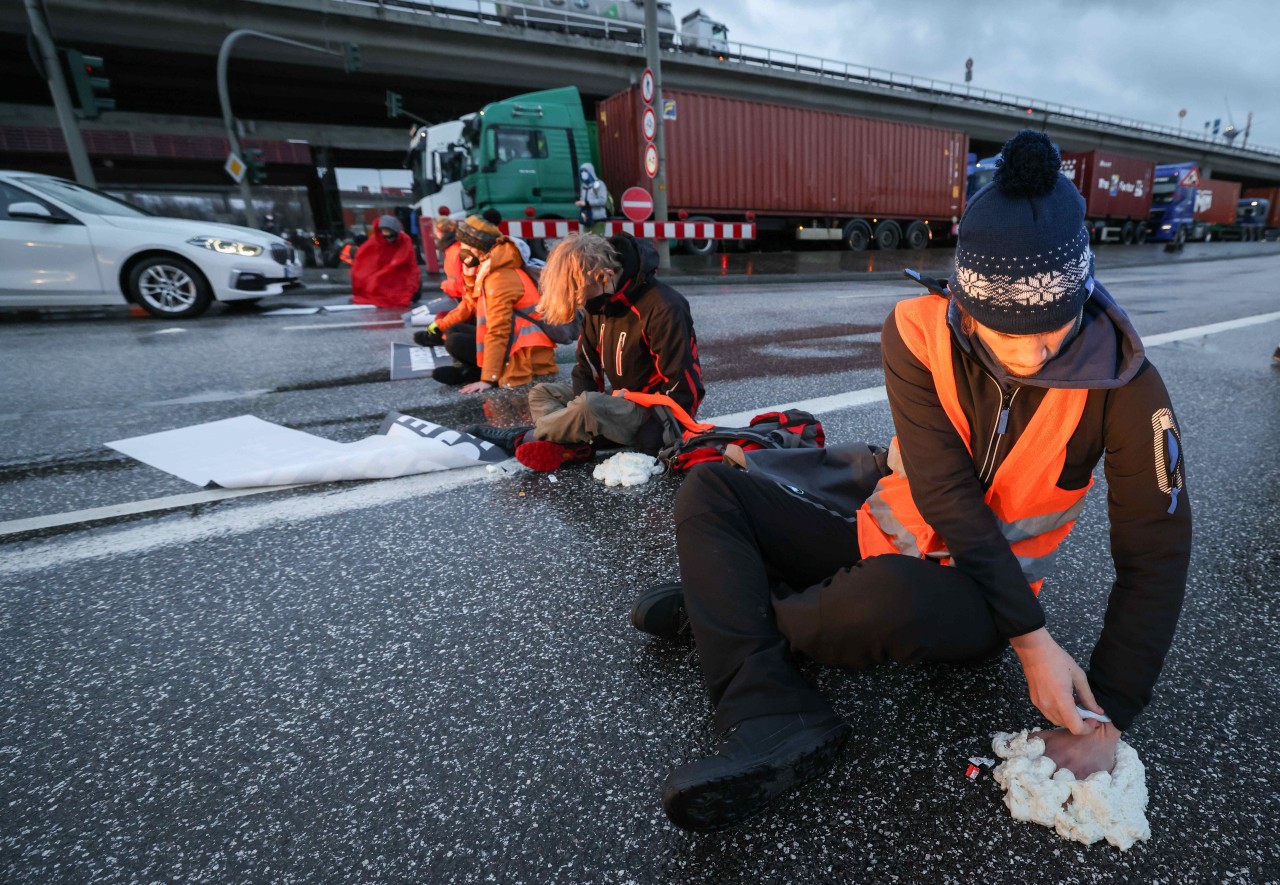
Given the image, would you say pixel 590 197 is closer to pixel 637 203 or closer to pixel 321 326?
pixel 637 203

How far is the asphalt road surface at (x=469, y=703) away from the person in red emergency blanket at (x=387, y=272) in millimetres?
6755

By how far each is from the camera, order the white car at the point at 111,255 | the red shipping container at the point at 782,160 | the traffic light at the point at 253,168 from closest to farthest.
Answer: the white car at the point at 111,255 → the traffic light at the point at 253,168 → the red shipping container at the point at 782,160

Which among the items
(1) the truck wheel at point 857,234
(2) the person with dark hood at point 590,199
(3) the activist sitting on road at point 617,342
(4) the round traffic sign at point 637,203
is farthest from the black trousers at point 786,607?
(1) the truck wheel at point 857,234

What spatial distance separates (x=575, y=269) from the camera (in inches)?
107

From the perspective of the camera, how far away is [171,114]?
89.6ft

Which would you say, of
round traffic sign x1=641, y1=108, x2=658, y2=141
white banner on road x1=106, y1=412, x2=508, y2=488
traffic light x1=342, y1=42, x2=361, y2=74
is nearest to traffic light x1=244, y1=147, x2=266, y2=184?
traffic light x1=342, y1=42, x2=361, y2=74

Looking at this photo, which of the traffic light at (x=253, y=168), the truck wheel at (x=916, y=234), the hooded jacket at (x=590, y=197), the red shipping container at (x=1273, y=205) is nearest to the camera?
the hooded jacket at (x=590, y=197)

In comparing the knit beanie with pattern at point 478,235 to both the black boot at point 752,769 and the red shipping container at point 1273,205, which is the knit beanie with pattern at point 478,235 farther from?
the red shipping container at point 1273,205

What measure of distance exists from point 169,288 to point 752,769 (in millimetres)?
8761

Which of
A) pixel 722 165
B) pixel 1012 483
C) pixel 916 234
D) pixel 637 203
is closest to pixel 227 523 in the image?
pixel 1012 483

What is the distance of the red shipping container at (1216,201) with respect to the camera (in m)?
29.5

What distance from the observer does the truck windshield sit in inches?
1067

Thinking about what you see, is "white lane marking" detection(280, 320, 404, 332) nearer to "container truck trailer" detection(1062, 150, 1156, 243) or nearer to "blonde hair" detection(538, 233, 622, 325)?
"blonde hair" detection(538, 233, 622, 325)

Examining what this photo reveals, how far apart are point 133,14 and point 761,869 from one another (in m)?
22.6
